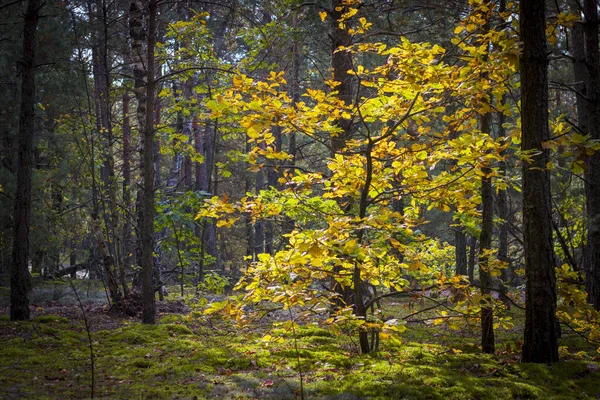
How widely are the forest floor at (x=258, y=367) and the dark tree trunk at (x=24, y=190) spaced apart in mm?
422

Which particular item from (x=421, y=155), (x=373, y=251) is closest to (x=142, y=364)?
(x=373, y=251)

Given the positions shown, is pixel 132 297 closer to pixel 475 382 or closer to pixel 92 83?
pixel 475 382

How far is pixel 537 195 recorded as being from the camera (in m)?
4.38

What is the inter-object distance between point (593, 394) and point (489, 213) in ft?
7.35

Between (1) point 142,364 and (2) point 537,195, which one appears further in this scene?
(1) point 142,364

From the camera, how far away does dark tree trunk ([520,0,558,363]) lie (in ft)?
14.2

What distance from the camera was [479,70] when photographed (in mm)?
4504

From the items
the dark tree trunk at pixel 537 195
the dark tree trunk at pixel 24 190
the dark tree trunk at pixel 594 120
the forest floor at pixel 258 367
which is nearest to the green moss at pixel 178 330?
the forest floor at pixel 258 367

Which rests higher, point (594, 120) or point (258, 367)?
point (594, 120)

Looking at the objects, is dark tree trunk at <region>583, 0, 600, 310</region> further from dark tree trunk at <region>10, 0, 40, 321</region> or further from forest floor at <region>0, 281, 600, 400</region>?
dark tree trunk at <region>10, 0, 40, 321</region>

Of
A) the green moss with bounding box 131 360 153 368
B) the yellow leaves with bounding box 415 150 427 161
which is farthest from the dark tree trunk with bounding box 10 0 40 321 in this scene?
the yellow leaves with bounding box 415 150 427 161

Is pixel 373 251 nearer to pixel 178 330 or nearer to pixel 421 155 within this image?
pixel 421 155

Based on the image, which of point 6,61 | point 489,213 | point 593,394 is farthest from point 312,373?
point 6,61

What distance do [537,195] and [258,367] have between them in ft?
10.6
